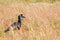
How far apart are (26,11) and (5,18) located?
1092 mm

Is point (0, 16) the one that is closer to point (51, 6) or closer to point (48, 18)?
point (48, 18)

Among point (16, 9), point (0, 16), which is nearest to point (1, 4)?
point (16, 9)

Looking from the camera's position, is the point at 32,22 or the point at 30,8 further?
the point at 30,8

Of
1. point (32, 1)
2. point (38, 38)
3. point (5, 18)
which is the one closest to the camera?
point (38, 38)

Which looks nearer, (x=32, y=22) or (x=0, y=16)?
(x=32, y=22)

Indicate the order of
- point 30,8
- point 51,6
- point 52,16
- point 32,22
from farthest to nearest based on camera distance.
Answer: point 51,6 → point 30,8 → point 52,16 → point 32,22

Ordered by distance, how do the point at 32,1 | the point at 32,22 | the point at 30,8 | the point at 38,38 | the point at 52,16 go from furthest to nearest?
the point at 32,1, the point at 30,8, the point at 52,16, the point at 32,22, the point at 38,38

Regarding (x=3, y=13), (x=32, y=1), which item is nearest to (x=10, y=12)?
(x=3, y=13)

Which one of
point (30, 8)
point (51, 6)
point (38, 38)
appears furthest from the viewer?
point (51, 6)

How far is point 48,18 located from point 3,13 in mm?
1460

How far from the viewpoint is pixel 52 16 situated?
861 centimetres

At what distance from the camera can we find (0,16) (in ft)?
26.6

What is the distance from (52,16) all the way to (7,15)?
1.43m

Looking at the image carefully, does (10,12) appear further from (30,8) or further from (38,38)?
(38,38)
